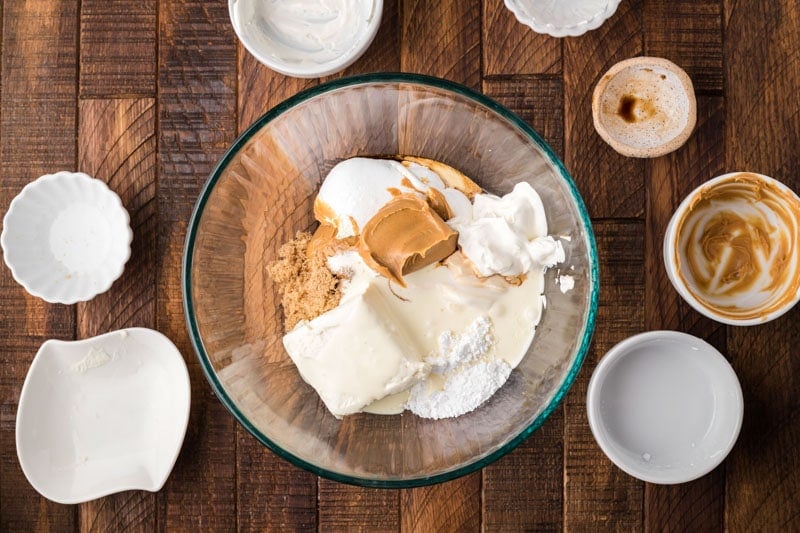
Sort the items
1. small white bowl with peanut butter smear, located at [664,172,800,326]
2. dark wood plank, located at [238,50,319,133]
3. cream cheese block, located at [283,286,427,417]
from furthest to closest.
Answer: dark wood plank, located at [238,50,319,133] < small white bowl with peanut butter smear, located at [664,172,800,326] < cream cheese block, located at [283,286,427,417]

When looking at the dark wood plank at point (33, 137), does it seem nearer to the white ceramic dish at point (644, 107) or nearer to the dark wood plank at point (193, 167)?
the dark wood plank at point (193, 167)

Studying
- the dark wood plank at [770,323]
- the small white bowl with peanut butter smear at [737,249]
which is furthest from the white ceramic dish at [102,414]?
the dark wood plank at [770,323]

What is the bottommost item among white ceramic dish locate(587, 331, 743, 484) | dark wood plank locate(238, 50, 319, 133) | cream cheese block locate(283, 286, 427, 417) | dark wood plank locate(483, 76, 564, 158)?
white ceramic dish locate(587, 331, 743, 484)

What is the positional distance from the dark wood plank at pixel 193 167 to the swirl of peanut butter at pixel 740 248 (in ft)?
3.07

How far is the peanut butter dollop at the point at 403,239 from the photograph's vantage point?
3.69ft

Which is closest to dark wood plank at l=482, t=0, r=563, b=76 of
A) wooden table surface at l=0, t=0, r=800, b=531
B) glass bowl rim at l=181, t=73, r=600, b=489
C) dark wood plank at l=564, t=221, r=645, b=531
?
wooden table surface at l=0, t=0, r=800, b=531

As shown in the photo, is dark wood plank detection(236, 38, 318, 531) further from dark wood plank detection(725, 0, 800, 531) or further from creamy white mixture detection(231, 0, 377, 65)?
dark wood plank detection(725, 0, 800, 531)

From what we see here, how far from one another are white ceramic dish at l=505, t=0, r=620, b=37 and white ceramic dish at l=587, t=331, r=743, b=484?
2.01 feet

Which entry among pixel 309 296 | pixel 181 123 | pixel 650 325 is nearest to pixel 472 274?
pixel 309 296

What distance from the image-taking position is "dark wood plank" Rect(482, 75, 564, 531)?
131cm

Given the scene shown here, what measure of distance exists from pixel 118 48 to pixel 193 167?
0.29 meters

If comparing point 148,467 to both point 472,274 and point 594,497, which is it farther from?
point 594,497

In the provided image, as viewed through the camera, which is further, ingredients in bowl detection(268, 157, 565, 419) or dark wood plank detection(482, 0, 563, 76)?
dark wood plank detection(482, 0, 563, 76)

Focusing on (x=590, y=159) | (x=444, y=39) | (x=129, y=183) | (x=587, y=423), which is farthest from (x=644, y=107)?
(x=129, y=183)
